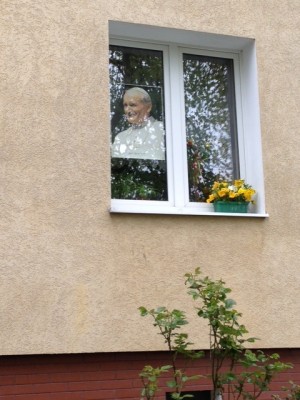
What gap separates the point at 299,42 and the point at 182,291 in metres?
2.60

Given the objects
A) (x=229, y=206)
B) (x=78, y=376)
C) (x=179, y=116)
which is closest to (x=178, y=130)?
(x=179, y=116)

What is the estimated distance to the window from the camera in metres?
5.83

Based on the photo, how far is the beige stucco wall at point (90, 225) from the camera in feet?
16.5

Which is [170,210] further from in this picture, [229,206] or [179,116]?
[179,116]

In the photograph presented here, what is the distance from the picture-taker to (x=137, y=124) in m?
5.97

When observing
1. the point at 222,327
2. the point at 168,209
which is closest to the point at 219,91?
the point at 168,209

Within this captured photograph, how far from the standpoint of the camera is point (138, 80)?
19.8ft

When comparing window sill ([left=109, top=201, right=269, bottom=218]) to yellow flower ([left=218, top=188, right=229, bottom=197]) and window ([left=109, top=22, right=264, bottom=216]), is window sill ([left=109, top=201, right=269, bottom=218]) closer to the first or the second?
window ([left=109, top=22, right=264, bottom=216])

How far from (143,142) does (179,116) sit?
408 mm

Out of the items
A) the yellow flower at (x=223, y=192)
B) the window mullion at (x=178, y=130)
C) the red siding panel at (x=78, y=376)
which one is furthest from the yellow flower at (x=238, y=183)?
the red siding panel at (x=78, y=376)

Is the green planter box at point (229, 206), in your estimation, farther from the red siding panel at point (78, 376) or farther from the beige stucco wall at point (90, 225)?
the red siding panel at point (78, 376)

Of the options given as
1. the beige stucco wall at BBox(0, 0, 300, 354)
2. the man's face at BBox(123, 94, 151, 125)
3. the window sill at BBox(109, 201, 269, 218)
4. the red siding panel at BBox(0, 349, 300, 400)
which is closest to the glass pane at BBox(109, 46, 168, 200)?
the man's face at BBox(123, 94, 151, 125)

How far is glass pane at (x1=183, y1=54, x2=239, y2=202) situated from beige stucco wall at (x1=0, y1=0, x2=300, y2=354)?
0.42m

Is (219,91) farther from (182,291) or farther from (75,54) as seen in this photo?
(182,291)
